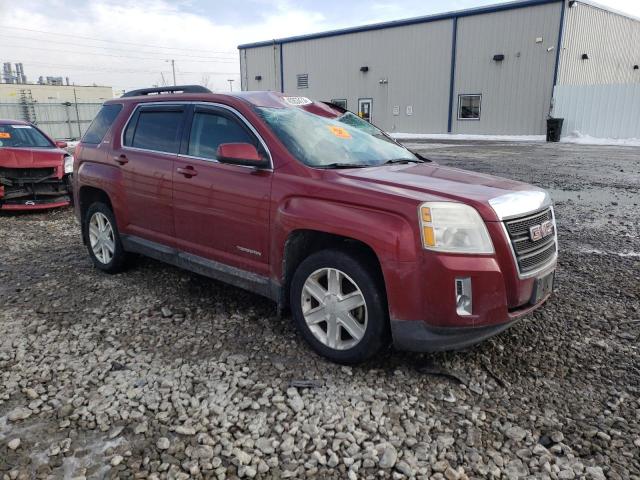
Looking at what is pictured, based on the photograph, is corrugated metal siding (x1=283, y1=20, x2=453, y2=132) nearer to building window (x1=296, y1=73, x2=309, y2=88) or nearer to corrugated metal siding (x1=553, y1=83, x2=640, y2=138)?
building window (x1=296, y1=73, x2=309, y2=88)

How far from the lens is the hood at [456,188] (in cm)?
298

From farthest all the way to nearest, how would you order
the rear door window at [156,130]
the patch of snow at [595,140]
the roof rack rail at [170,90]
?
the patch of snow at [595,140], the roof rack rail at [170,90], the rear door window at [156,130]

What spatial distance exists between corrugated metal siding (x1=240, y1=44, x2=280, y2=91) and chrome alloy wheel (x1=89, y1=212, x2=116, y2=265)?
31565 mm

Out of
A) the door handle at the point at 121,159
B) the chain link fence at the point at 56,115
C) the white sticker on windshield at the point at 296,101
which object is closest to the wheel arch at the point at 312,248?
the white sticker on windshield at the point at 296,101

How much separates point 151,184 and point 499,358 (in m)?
3.23

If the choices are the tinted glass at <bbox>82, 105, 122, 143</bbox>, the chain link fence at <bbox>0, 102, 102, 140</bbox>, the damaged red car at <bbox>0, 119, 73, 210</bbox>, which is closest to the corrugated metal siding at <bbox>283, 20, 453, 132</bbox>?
the chain link fence at <bbox>0, 102, 102, 140</bbox>

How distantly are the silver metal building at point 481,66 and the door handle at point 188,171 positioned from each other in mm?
24034

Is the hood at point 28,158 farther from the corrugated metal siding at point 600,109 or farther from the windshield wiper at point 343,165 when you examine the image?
the corrugated metal siding at point 600,109

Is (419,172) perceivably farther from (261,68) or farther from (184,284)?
(261,68)

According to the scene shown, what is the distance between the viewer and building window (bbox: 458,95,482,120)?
26.8 meters

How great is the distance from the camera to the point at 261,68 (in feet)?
121

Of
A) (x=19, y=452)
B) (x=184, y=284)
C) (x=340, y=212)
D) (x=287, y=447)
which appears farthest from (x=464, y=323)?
(x=184, y=284)

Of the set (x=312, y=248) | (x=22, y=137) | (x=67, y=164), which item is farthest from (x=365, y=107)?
(x=312, y=248)

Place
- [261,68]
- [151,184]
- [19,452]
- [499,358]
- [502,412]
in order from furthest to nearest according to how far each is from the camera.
Answer: [261,68] < [151,184] < [499,358] < [502,412] < [19,452]
